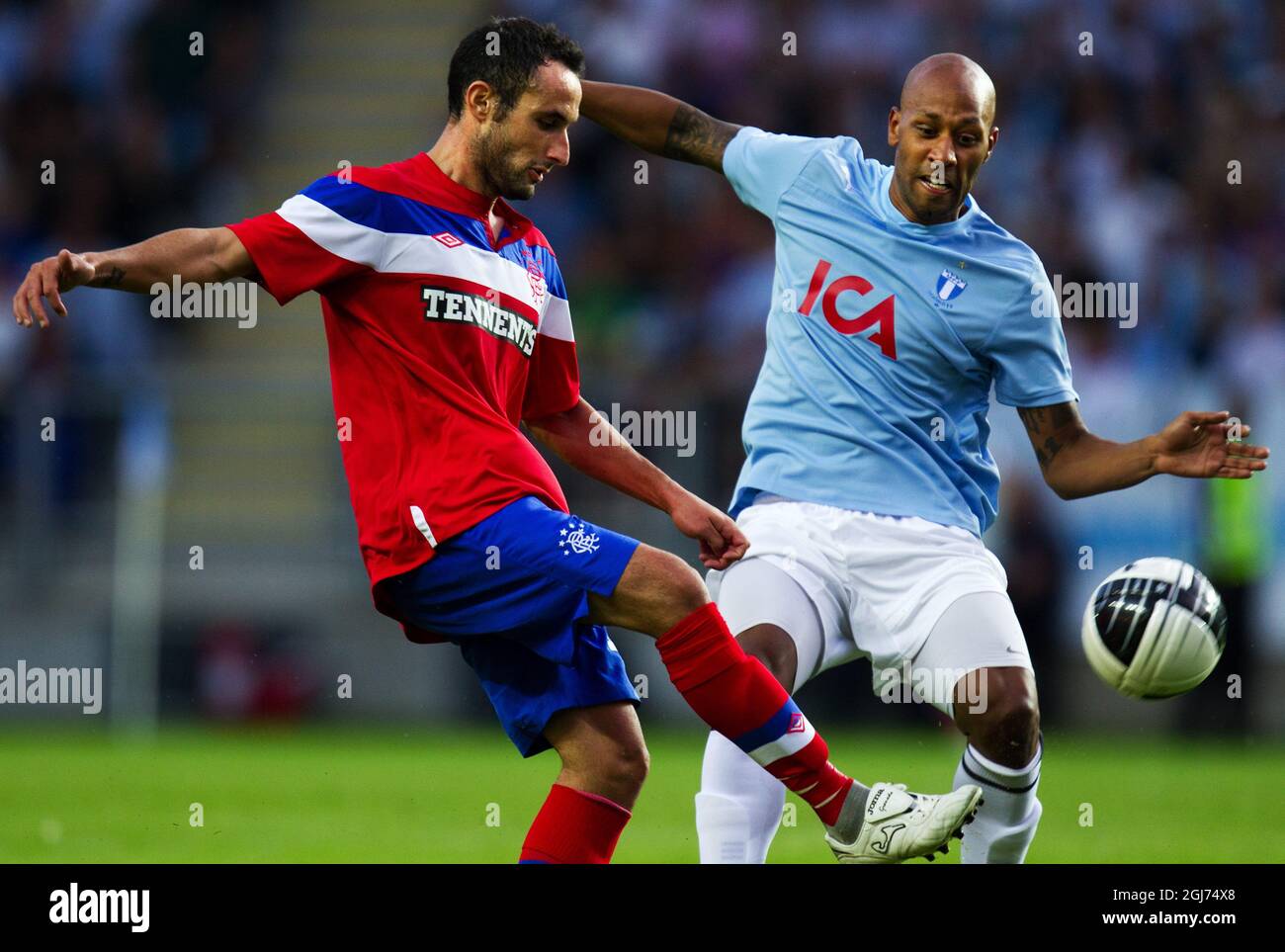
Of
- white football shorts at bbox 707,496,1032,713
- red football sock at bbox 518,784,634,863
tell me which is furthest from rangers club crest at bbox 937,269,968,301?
red football sock at bbox 518,784,634,863

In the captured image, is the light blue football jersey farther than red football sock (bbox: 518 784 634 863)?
Yes

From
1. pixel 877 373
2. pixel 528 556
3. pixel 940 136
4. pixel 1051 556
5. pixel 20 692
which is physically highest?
pixel 940 136

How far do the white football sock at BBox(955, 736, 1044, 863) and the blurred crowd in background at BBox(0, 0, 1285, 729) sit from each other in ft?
20.1

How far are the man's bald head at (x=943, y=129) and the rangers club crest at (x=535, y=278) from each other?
3.69 feet

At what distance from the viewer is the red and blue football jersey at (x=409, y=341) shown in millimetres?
4766

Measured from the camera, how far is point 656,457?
1208 cm

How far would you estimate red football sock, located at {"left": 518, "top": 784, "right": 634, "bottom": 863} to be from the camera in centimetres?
500

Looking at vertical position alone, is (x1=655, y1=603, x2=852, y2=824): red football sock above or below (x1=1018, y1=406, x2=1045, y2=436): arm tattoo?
below

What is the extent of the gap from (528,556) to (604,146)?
1035 centimetres

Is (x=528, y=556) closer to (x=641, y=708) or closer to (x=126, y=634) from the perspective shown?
(x=641, y=708)

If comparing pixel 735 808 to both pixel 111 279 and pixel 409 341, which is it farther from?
pixel 111 279

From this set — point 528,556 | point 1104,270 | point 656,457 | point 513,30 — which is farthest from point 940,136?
point 1104,270

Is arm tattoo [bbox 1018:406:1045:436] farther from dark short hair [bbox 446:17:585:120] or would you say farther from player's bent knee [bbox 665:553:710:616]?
dark short hair [bbox 446:17:585:120]

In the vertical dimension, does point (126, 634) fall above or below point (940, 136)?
below
